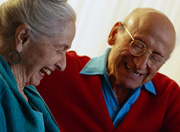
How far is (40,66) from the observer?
47.1 inches

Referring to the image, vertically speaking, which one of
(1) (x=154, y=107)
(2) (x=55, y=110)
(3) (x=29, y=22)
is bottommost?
(2) (x=55, y=110)

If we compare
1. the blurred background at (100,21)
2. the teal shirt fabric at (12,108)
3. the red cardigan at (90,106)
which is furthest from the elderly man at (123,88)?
the blurred background at (100,21)

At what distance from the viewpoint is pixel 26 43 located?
112 centimetres

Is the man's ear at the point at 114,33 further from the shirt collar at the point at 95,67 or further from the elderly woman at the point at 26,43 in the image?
the elderly woman at the point at 26,43

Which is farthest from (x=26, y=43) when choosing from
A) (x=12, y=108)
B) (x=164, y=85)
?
(x=164, y=85)

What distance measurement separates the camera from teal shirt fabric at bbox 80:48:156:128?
5.64 feet

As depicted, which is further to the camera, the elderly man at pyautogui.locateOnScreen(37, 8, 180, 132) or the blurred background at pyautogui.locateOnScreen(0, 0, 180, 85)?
the blurred background at pyautogui.locateOnScreen(0, 0, 180, 85)

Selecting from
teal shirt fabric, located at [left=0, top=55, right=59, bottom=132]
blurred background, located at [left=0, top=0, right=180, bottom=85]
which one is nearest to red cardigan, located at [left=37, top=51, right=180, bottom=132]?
teal shirt fabric, located at [left=0, top=55, right=59, bottom=132]

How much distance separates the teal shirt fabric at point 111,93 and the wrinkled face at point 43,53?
0.56 meters

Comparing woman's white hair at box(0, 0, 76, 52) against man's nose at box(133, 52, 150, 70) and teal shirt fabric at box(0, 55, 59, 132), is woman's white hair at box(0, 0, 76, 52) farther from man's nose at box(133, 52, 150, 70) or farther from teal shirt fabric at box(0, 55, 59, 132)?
man's nose at box(133, 52, 150, 70)

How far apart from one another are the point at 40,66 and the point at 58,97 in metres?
0.53

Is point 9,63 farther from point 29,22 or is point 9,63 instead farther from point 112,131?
point 112,131

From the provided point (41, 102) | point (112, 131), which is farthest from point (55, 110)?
point (112, 131)

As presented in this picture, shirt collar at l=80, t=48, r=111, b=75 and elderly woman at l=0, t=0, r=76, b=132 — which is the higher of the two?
elderly woman at l=0, t=0, r=76, b=132
